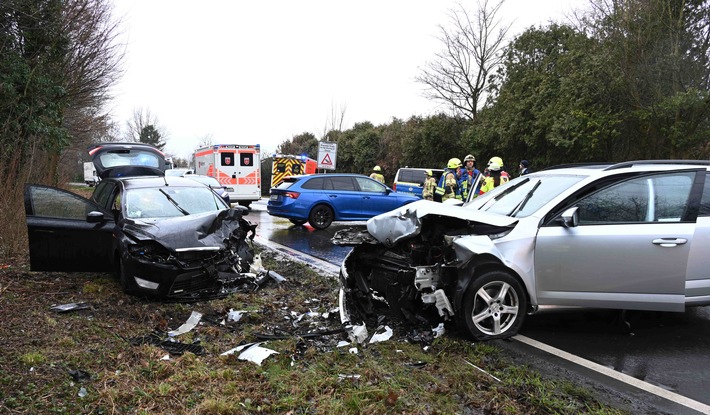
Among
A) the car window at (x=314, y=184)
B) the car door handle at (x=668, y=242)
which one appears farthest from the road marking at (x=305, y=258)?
the car door handle at (x=668, y=242)

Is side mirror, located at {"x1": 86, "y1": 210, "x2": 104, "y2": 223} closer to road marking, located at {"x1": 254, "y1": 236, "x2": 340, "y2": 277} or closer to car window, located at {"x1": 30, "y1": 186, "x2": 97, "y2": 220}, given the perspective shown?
car window, located at {"x1": 30, "y1": 186, "x2": 97, "y2": 220}

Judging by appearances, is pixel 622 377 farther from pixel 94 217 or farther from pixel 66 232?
pixel 66 232

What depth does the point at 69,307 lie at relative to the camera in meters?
5.12

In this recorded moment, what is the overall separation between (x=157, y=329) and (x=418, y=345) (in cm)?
254

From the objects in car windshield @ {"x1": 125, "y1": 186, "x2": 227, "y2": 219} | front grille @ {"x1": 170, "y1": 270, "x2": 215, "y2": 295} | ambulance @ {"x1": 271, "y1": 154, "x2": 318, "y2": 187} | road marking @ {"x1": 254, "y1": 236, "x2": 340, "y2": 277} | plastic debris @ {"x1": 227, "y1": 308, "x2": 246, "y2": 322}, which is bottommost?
road marking @ {"x1": 254, "y1": 236, "x2": 340, "y2": 277}

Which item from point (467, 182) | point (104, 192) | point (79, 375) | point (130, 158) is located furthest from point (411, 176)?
point (79, 375)

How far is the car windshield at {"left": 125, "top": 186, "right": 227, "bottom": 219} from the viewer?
634 centimetres

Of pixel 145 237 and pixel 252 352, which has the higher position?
pixel 145 237

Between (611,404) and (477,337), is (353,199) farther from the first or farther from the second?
(611,404)

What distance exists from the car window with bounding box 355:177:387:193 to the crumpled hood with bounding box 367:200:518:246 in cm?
839

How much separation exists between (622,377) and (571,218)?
54.2 inches

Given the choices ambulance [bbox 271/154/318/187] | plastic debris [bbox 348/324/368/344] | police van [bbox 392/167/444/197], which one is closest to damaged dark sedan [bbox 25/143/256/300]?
plastic debris [bbox 348/324/368/344]

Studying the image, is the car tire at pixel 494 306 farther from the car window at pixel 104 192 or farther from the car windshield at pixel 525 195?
the car window at pixel 104 192

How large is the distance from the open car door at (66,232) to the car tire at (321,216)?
701 centimetres
